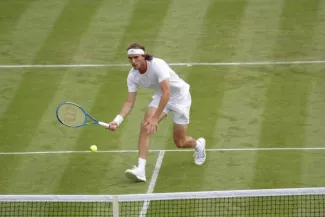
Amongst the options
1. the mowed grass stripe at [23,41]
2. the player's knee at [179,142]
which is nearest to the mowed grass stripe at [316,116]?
the player's knee at [179,142]

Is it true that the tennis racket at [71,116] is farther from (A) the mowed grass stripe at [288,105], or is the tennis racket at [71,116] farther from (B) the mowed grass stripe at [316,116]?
(B) the mowed grass stripe at [316,116]

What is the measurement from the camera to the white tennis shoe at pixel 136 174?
547 inches

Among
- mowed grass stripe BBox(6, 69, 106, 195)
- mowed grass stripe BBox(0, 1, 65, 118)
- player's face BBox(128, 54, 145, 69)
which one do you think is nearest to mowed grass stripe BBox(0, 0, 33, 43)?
mowed grass stripe BBox(0, 1, 65, 118)

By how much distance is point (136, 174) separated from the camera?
13898 mm

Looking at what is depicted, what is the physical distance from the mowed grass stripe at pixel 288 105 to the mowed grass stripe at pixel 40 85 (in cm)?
375

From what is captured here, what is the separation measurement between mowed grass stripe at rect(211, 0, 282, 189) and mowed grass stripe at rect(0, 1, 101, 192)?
3070 millimetres

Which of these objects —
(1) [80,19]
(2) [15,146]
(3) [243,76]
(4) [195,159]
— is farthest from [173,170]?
(1) [80,19]

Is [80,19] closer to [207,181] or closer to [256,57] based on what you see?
[256,57]

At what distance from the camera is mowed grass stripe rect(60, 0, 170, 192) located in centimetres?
1502

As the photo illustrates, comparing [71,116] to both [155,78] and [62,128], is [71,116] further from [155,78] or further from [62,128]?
[62,128]

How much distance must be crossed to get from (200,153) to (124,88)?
11.7 ft

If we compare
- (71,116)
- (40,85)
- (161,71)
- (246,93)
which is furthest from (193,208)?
(40,85)

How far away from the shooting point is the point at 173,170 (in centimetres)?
1452

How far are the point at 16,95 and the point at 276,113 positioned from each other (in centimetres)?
458
